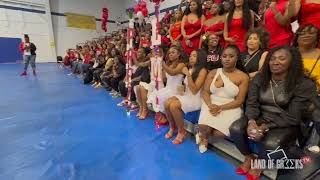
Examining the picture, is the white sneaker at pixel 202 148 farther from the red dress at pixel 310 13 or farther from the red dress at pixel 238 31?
the red dress at pixel 310 13

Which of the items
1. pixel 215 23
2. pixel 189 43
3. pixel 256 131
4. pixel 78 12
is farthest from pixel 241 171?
pixel 78 12

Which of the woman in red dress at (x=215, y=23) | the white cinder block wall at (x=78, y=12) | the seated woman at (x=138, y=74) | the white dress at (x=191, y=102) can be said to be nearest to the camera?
the white dress at (x=191, y=102)

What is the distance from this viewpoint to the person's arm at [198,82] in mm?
2469

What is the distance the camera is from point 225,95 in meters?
2.20

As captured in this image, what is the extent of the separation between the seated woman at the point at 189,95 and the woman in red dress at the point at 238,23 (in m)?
0.49

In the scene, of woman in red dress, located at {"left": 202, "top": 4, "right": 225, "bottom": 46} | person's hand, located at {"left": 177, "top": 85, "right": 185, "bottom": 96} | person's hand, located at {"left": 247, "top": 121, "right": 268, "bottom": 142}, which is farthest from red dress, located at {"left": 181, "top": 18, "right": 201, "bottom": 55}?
person's hand, located at {"left": 247, "top": 121, "right": 268, "bottom": 142}

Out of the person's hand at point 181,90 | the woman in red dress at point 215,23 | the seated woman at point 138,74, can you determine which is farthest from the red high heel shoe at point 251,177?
the seated woman at point 138,74

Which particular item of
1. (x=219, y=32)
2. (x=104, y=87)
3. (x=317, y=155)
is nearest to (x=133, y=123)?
(x=219, y=32)

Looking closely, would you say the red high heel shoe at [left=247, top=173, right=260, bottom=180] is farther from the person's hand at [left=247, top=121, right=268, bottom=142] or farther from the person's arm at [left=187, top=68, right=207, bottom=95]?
the person's arm at [left=187, top=68, right=207, bottom=95]

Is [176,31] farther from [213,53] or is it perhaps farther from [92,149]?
[92,149]

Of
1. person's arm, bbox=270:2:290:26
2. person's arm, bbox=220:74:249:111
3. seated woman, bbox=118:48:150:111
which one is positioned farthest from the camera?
seated woman, bbox=118:48:150:111

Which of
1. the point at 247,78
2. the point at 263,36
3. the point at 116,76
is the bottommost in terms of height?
the point at 116,76

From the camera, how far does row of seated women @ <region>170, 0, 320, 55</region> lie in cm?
214

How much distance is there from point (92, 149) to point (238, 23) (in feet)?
7.27
